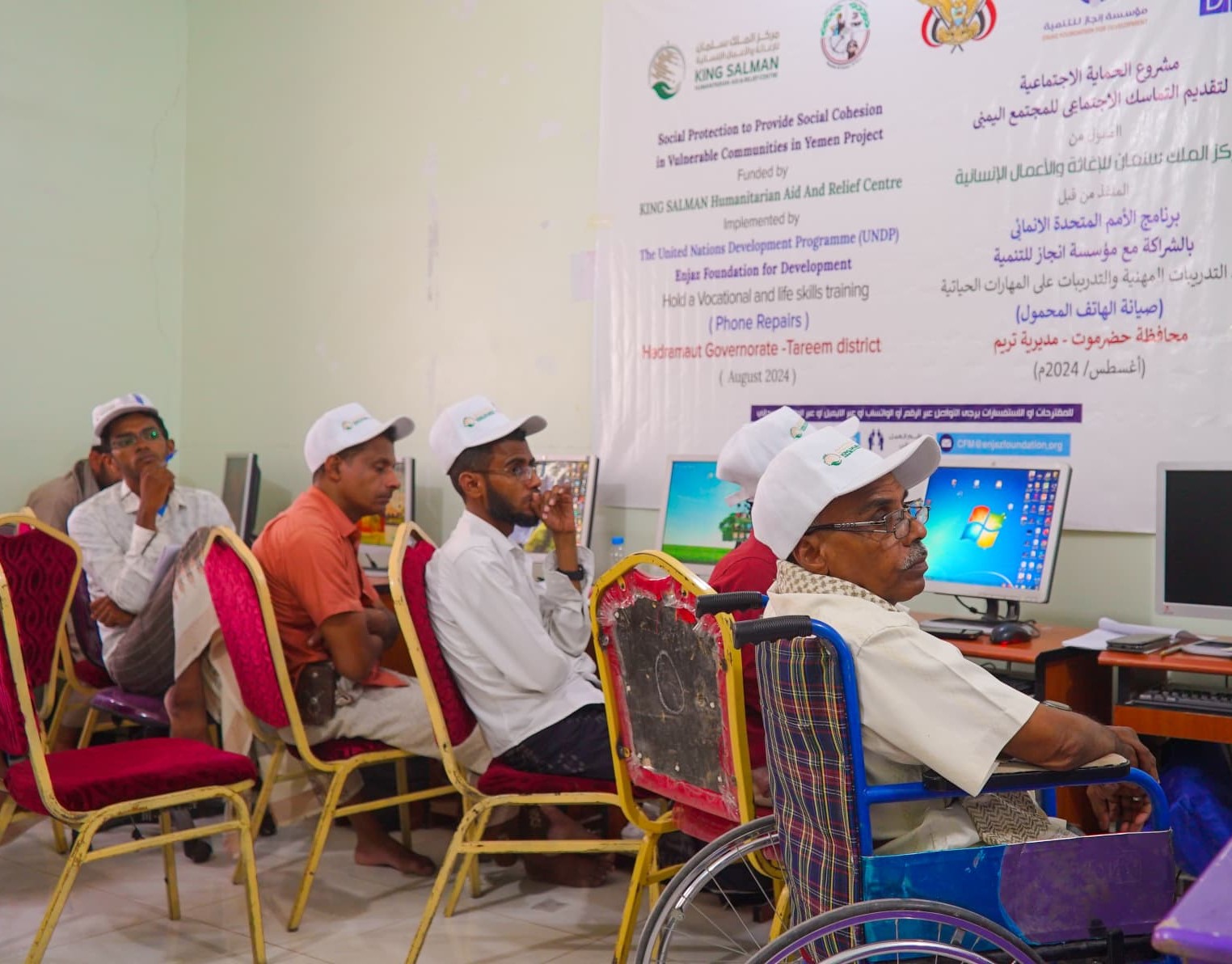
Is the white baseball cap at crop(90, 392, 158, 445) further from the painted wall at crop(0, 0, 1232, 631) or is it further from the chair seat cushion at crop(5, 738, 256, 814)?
the chair seat cushion at crop(5, 738, 256, 814)

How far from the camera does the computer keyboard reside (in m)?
2.60

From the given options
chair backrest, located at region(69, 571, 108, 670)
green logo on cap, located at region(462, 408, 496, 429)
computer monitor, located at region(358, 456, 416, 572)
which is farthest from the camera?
computer monitor, located at region(358, 456, 416, 572)

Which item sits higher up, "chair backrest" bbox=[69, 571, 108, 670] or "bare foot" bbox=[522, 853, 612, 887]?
"chair backrest" bbox=[69, 571, 108, 670]

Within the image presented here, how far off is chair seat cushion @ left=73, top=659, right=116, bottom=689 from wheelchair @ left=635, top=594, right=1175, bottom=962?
2988mm

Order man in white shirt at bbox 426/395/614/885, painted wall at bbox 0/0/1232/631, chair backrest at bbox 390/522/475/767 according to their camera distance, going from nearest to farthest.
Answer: chair backrest at bbox 390/522/475/767 → man in white shirt at bbox 426/395/614/885 → painted wall at bbox 0/0/1232/631

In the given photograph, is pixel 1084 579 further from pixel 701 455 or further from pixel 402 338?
pixel 402 338

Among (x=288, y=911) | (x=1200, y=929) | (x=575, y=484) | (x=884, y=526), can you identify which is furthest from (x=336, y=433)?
(x=1200, y=929)

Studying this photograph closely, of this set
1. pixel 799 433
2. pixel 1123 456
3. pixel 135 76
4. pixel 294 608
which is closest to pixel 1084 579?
pixel 1123 456

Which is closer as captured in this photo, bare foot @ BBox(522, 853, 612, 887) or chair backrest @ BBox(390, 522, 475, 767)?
chair backrest @ BBox(390, 522, 475, 767)

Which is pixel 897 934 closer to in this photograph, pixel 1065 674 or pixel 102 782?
pixel 1065 674

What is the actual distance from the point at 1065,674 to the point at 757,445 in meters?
0.92

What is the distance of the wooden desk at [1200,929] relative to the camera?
0.94 m

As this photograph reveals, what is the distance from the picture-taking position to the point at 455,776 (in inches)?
108

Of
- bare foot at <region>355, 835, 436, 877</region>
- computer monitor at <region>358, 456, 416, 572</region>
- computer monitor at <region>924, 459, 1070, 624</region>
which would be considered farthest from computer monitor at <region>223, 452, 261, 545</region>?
computer monitor at <region>924, 459, 1070, 624</region>
